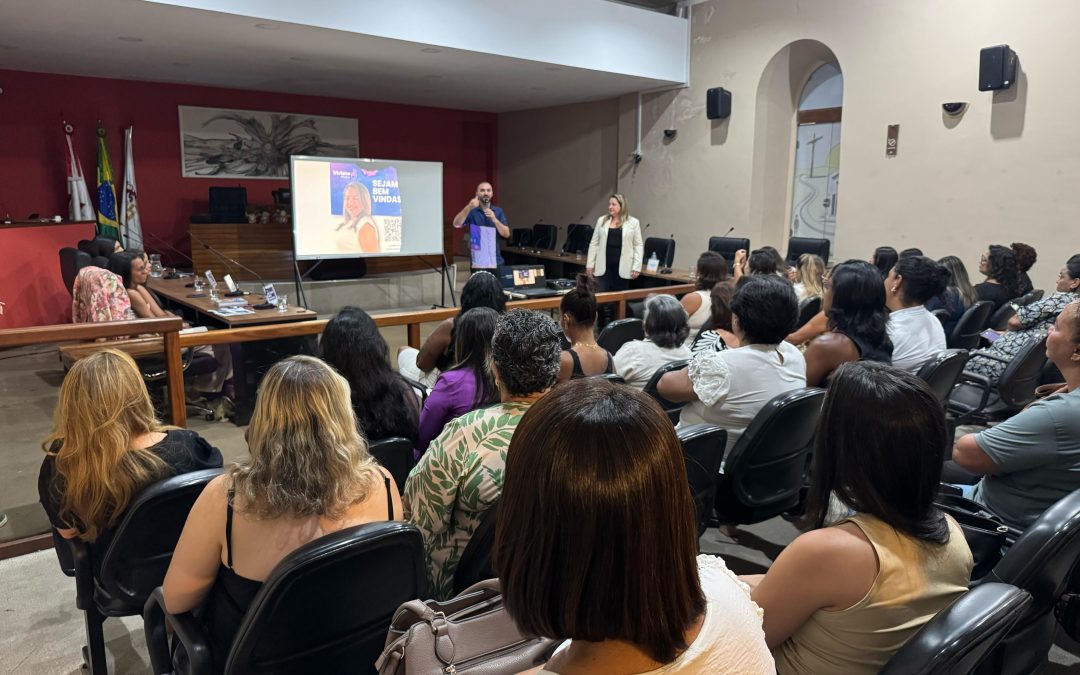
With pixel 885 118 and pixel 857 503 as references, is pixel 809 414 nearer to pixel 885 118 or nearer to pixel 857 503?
pixel 857 503

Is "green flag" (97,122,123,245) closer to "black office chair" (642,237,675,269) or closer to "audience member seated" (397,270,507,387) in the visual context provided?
"black office chair" (642,237,675,269)

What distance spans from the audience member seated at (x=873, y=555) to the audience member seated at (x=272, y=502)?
→ 0.74 metres

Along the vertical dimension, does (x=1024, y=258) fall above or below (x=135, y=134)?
below

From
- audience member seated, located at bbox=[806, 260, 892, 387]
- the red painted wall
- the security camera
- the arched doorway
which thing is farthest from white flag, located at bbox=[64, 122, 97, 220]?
the security camera

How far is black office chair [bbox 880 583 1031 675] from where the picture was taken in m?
0.98

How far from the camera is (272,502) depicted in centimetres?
138

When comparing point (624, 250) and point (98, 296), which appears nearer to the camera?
point (98, 296)

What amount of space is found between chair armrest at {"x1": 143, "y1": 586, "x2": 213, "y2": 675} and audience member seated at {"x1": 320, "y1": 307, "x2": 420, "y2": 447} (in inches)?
30.5

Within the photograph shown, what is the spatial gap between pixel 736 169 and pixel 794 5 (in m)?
1.81

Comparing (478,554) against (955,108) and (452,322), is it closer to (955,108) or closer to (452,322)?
(452,322)

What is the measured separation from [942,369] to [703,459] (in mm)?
1403

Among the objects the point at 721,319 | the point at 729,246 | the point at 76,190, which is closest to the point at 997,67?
the point at 729,246

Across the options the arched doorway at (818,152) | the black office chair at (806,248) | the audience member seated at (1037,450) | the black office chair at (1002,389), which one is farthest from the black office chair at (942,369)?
the arched doorway at (818,152)

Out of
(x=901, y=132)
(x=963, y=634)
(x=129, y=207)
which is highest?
(x=901, y=132)
